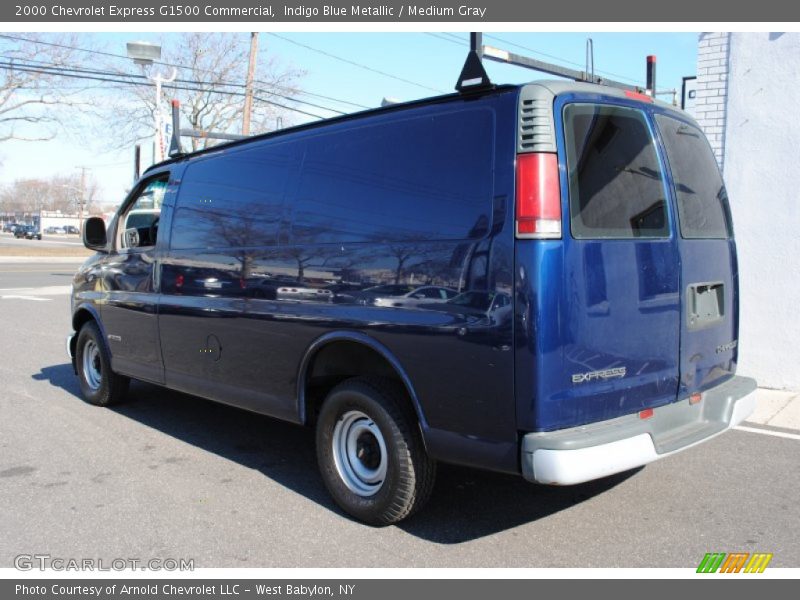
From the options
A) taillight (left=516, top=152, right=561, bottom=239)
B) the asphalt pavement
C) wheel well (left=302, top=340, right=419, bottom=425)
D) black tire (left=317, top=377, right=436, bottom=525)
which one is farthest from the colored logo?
the asphalt pavement

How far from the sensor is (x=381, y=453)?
13.1 feet

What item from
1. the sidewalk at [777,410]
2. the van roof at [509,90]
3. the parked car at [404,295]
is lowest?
the sidewalk at [777,410]

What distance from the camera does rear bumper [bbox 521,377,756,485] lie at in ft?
10.3

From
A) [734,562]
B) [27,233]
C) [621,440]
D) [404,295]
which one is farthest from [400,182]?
[27,233]

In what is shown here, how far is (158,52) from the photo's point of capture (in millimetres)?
20766

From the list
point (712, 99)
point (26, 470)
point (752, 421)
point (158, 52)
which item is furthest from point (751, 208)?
point (158, 52)

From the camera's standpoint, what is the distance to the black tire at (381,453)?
378cm

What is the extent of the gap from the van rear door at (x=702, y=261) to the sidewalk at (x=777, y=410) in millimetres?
2101

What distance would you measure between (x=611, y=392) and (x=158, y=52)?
20.6 m

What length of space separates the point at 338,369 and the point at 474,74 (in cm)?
186

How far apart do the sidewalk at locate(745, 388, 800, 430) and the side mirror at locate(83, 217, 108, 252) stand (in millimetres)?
6008

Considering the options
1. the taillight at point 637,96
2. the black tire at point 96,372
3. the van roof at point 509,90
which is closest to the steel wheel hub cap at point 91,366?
the black tire at point 96,372

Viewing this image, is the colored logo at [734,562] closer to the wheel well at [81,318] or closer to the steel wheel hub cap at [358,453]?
the steel wheel hub cap at [358,453]

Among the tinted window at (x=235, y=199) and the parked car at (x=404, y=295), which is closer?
the parked car at (x=404, y=295)
